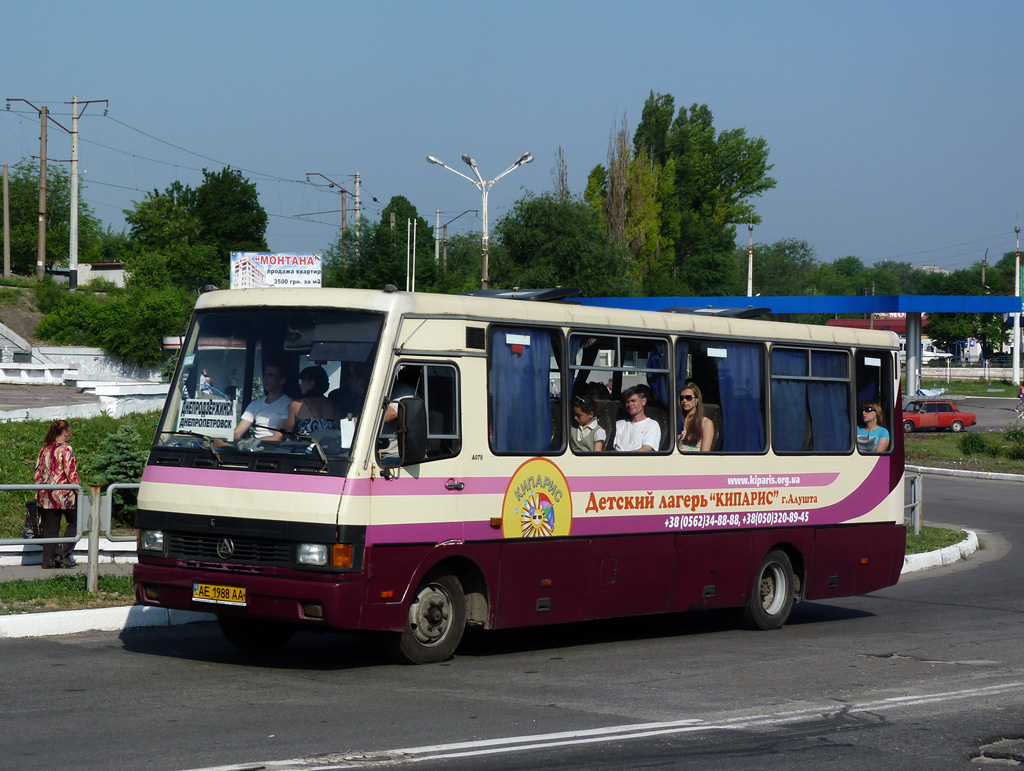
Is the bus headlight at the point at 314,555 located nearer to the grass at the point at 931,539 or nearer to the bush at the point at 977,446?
the grass at the point at 931,539

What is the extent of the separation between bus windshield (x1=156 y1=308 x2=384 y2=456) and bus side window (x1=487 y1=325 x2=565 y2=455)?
1.19 m

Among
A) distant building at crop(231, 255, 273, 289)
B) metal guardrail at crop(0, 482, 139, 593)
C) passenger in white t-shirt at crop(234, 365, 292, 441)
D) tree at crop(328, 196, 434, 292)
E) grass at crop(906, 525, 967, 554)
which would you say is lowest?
grass at crop(906, 525, 967, 554)

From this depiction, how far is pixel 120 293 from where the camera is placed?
6706 centimetres

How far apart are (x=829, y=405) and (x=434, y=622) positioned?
5703 mm

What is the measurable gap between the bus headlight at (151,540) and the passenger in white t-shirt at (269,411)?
94 centimetres

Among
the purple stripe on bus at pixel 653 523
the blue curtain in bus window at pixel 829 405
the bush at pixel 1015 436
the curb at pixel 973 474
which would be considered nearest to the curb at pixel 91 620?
the purple stripe on bus at pixel 653 523

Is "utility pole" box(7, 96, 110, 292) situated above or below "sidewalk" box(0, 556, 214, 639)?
above

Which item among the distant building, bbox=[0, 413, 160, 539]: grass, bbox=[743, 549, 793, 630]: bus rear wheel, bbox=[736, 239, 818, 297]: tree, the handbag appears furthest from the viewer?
bbox=[736, 239, 818, 297]: tree

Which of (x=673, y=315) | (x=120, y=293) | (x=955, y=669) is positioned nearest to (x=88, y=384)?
(x=120, y=293)

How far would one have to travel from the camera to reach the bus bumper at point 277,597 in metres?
8.77

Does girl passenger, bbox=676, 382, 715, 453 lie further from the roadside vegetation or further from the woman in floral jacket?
the roadside vegetation

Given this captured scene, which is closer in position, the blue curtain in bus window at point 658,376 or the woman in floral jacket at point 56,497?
the blue curtain in bus window at point 658,376

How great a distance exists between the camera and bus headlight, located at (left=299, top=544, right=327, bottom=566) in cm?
885

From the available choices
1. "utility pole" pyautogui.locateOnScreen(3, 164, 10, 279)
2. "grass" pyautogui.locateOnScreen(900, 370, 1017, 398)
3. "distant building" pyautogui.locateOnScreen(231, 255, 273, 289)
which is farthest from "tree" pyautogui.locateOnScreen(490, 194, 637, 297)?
"distant building" pyautogui.locateOnScreen(231, 255, 273, 289)
